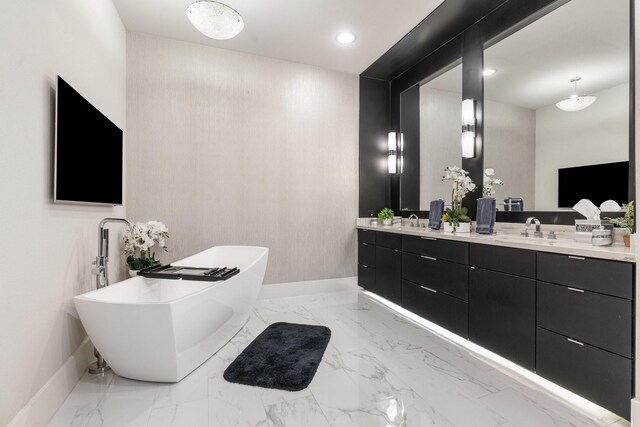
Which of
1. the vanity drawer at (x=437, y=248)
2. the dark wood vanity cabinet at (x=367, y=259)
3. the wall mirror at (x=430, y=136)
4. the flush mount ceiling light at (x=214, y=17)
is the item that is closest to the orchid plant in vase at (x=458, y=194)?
the vanity drawer at (x=437, y=248)

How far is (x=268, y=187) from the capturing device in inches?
143

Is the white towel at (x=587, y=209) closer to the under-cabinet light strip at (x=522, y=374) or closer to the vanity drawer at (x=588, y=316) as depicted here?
the vanity drawer at (x=588, y=316)

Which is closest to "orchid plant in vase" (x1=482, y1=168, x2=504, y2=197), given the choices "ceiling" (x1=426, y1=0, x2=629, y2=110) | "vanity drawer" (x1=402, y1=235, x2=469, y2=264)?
"ceiling" (x1=426, y1=0, x2=629, y2=110)

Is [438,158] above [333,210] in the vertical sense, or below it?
above

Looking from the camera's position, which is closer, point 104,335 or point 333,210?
point 104,335

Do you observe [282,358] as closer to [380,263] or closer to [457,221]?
[380,263]

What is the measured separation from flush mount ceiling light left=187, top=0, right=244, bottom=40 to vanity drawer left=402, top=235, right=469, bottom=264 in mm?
2388

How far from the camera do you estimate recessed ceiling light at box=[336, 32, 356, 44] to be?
3135mm

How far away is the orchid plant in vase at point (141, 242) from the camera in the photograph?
2709 mm

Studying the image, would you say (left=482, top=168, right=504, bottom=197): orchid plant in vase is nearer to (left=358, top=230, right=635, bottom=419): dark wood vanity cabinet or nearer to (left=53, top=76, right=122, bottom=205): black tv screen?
(left=358, top=230, right=635, bottom=419): dark wood vanity cabinet

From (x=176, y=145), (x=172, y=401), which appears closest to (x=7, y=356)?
(x=172, y=401)

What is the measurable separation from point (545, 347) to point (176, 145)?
3.53 meters

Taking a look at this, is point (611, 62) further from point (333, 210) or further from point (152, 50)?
point (152, 50)

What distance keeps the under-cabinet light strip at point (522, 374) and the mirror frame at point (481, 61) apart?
3.60 ft
